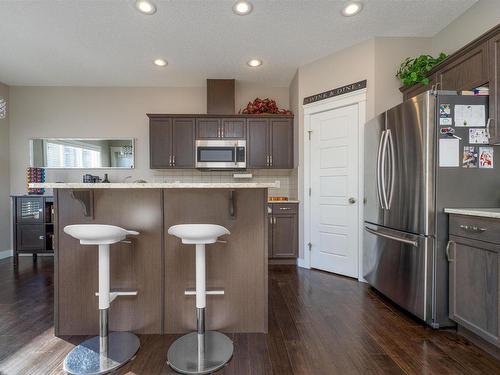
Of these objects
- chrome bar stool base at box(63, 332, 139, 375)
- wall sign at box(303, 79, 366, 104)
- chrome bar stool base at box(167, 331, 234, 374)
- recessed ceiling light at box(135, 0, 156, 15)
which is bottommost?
chrome bar stool base at box(63, 332, 139, 375)

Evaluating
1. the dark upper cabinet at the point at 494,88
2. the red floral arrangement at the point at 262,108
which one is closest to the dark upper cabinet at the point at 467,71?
the dark upper cabinet at the point at 494,88

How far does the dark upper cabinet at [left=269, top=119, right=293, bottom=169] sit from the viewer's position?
3.80 meters

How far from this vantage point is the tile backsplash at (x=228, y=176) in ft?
13.6

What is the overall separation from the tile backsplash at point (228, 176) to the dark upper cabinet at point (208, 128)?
650mm

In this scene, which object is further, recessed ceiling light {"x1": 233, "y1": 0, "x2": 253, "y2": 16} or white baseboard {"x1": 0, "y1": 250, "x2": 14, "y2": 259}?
white baseboard {"x1": 0, "y1": 250, "x2": 14, "y2": 259}

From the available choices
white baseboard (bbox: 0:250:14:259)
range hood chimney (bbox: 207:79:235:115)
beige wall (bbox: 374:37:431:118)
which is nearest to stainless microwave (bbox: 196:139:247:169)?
range hood chimney (bbox: 207:79:235:115)

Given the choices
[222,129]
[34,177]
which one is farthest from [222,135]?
[34,177]

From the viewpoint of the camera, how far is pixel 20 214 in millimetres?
3574

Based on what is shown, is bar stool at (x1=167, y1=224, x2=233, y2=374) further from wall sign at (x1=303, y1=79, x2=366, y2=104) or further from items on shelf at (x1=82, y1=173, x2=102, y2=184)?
items on shelf at (x1=82, y1=173, x2=102, y2=184)

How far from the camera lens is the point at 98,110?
4.14 meters

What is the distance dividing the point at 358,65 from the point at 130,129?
3602 millimetres

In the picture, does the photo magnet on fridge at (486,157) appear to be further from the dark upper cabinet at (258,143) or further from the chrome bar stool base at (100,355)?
the chrome bar stool base at (100,355)

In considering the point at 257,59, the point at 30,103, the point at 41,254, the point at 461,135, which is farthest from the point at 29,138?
the point at 461,135

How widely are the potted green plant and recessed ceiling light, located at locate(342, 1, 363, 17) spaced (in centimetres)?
80
